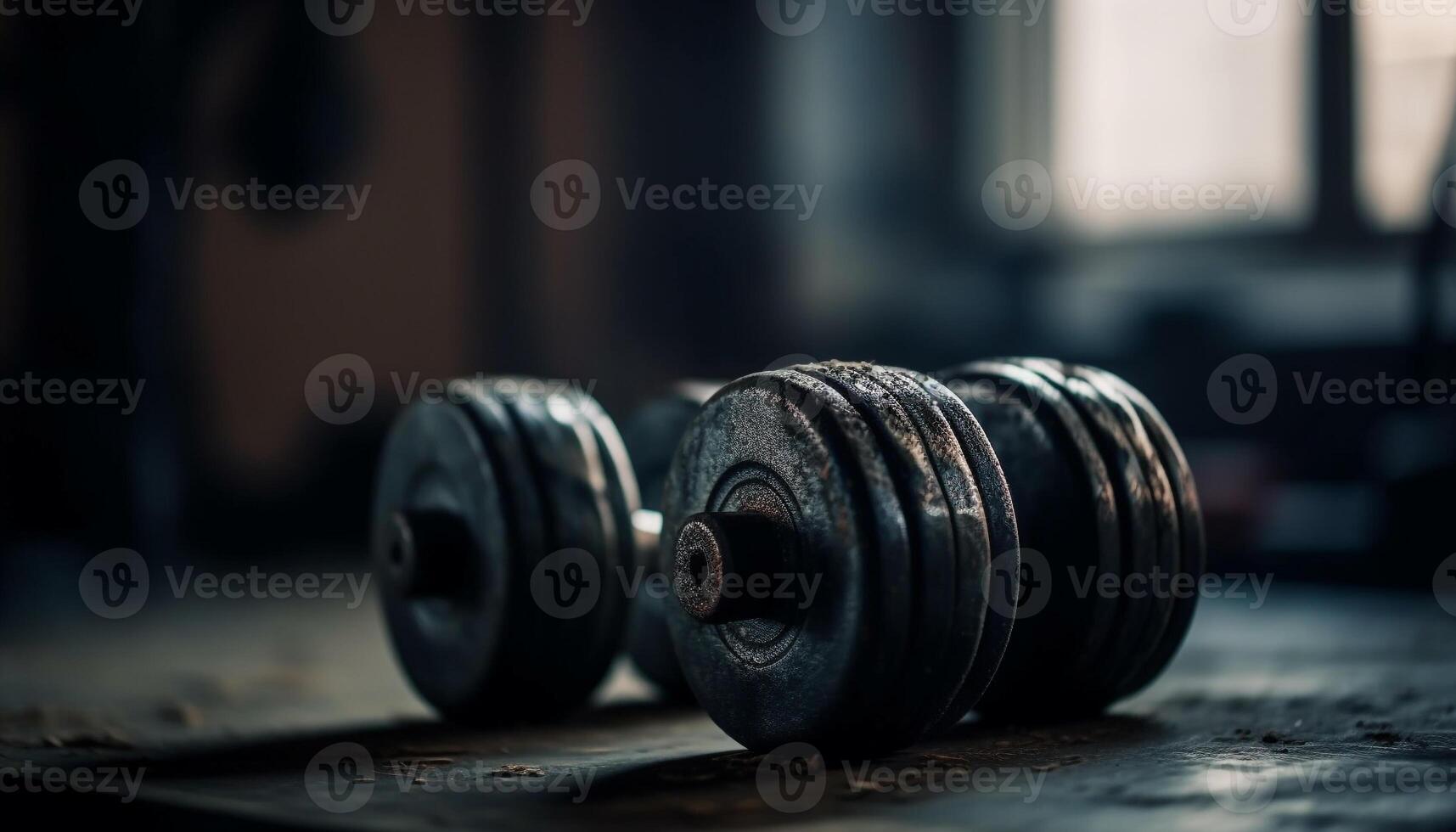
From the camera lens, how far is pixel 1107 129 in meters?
6.39

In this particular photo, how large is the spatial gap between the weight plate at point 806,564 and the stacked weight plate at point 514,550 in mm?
371

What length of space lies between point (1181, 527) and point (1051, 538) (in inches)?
9.7

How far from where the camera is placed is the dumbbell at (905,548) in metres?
2.01

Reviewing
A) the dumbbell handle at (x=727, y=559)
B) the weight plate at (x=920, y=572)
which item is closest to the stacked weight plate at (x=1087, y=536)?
the weight plate at (x=920, y=572)

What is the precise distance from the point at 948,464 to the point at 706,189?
5.32 m


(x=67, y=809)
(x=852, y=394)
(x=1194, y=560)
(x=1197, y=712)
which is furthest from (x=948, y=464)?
(x=67, y=809)

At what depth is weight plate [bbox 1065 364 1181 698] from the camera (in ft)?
8.07

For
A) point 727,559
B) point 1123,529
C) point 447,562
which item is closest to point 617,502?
point 447,562

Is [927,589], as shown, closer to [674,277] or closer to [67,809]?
[67,809]

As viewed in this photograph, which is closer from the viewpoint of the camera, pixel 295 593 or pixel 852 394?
pixel 852 394

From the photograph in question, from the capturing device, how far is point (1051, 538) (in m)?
2.42

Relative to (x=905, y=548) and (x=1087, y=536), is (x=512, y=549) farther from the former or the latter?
(x=1087, y=536)

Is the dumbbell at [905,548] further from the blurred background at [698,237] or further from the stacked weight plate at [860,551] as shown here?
the blurred background at [698,237]

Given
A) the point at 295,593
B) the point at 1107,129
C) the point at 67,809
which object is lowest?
the point at 295,593
